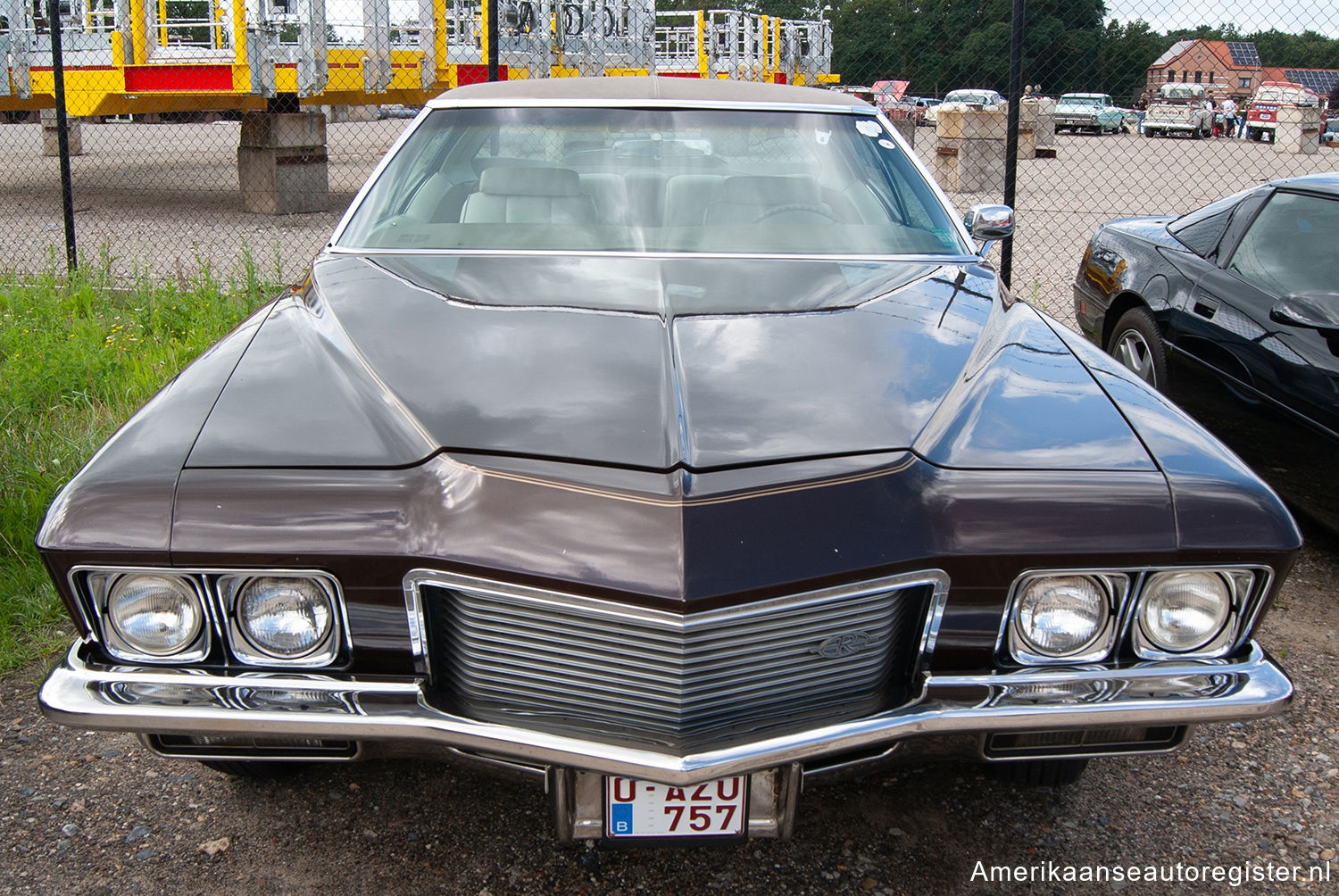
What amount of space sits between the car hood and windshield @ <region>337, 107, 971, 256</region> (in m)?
0.29

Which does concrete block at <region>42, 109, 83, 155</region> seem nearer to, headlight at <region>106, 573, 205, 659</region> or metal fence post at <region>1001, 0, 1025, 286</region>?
metal fence post at <region>1001, 0, 1025, 286</region>

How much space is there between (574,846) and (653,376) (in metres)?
1.03

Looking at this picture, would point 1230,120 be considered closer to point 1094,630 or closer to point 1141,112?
point 1141,112

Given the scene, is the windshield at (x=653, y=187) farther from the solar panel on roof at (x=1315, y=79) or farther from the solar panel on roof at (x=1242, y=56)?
the solar panel on roof at (x=1242, y=56)

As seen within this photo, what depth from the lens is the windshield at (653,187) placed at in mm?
2938

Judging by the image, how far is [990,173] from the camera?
50.8ft

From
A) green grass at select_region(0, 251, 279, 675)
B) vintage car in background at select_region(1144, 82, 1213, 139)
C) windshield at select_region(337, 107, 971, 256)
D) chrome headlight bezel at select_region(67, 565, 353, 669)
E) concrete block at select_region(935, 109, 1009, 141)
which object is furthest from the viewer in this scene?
vintage car in background at select_region(1144, 82, 1213, 139)

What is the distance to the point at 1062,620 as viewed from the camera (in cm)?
183

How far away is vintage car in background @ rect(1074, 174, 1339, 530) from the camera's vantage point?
140 inches

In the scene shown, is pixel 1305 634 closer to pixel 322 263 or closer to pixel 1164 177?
pixel 322 263

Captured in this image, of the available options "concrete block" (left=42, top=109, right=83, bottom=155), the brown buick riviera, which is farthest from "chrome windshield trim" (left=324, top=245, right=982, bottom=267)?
"concrete block" (left=42, top=109, right=83, bottom=155)

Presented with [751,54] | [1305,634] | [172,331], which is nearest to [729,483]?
[1305,634]

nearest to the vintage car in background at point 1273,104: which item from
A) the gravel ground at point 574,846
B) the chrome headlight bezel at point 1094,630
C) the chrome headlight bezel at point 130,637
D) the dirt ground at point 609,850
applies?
the dirt ground at point 609,850

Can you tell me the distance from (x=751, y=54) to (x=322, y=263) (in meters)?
22.7
